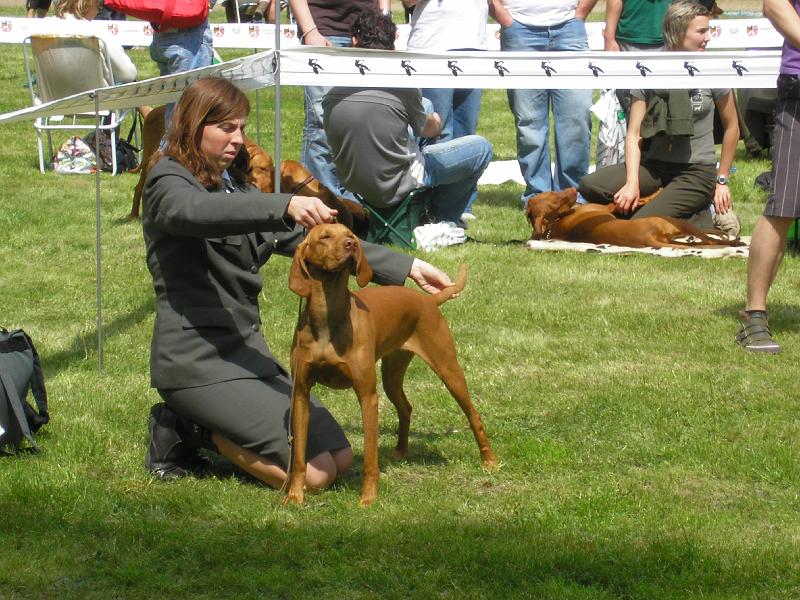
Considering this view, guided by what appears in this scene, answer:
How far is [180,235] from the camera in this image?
412 cm

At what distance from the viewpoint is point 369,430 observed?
4066mm

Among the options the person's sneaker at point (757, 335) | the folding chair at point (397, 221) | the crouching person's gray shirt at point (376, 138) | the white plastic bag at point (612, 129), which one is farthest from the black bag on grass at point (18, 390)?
the white plastic bag at point (612, 129)

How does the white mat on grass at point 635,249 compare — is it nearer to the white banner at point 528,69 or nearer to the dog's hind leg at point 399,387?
the white banner at point 528,69

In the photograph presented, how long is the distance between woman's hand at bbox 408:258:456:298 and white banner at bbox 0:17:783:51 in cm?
925

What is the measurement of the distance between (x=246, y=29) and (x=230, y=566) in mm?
11696

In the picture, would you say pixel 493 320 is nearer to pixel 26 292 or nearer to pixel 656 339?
pixel 656 339

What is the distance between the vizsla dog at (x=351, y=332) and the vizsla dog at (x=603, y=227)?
14.0ft

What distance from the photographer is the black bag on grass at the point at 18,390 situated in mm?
4559

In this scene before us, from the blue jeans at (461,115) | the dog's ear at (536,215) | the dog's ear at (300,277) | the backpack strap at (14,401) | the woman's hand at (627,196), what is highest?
the dog's ear at (300,277)

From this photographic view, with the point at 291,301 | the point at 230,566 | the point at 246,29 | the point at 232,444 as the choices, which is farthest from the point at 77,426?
the point at 246,29

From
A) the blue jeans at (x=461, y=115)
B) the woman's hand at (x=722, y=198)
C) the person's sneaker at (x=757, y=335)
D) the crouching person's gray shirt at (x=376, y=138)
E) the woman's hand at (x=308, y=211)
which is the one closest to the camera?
the woman's hand at (x=308, y=211)

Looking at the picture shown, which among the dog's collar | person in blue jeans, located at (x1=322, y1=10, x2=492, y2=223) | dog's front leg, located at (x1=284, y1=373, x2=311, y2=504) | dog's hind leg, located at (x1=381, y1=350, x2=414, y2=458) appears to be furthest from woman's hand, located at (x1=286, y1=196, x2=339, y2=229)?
the dog's collar

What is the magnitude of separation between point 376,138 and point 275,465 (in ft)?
12.4

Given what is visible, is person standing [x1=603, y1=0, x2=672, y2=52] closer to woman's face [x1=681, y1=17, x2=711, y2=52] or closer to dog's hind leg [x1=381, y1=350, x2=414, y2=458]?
woman's face [x1=681, y1=17, x2=711, y2=52]
